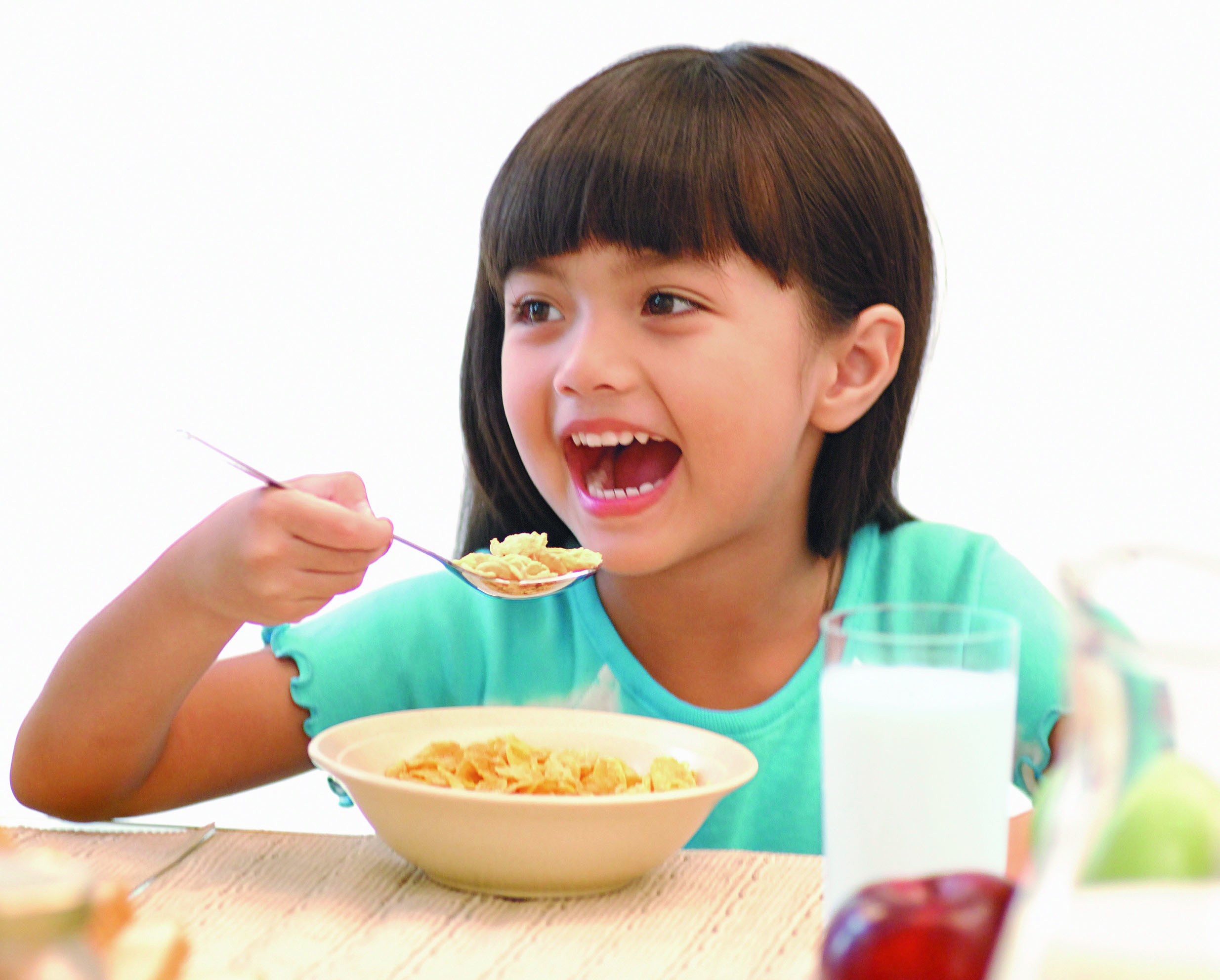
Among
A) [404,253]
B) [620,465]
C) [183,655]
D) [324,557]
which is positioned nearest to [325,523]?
[324,557]

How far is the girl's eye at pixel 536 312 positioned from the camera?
1.16 m

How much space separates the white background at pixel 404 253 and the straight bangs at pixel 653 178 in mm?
1131

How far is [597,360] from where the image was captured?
1081 millimetres

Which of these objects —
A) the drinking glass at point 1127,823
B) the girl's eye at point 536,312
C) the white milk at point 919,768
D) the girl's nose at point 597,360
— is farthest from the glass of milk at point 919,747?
the girl's eye at point 536,312

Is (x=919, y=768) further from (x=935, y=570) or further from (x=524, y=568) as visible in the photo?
(x=935, y=570)

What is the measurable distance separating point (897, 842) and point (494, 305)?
2.70 feet

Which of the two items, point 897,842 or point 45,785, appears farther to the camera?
point 45,785

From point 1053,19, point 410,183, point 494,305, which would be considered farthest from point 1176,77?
point 494,305

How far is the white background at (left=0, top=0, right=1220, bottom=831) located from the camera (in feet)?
7.35

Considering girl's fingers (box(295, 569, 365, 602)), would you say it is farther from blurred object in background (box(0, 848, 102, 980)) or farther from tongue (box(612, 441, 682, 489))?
blurred object in background (box(0, 848, 102, 980))

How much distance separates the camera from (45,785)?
1.00 m

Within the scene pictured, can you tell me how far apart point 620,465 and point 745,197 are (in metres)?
0.29

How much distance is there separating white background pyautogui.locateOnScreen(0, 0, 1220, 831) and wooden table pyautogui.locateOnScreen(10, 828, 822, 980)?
4.77 feet

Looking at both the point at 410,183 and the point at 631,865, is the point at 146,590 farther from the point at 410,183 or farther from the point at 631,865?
the point at 410,183
